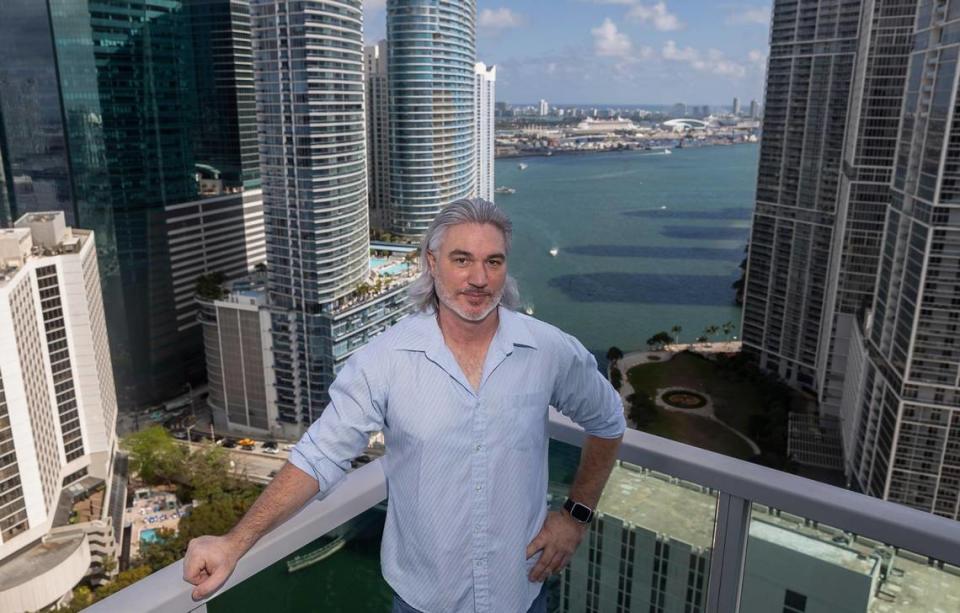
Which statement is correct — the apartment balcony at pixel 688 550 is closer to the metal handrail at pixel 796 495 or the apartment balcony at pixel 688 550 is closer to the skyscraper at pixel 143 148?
the metal handrail at pixel 796 495

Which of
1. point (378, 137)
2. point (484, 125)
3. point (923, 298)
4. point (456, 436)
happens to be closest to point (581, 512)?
point (456, 436)

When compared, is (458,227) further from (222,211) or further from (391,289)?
(222,211)


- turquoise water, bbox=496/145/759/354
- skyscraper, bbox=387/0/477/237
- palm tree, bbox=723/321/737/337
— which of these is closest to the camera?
skyscraper, bbox=387/0/477/237

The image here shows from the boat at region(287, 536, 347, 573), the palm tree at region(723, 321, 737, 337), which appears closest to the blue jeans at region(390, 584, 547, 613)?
the boat at region(287, 536, 347, 573)

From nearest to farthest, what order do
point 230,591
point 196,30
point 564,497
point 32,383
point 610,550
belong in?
point 230,591 → point 564,497 → point 610,550 → point 32,383 → point 196,30

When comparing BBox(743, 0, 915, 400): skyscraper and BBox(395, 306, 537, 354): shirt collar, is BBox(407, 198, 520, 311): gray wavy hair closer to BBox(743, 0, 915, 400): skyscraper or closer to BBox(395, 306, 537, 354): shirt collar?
BBox(395, 306, 537, 354): shirt collar

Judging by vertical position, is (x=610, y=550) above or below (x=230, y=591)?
below

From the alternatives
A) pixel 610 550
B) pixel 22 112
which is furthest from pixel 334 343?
pixel 610 550

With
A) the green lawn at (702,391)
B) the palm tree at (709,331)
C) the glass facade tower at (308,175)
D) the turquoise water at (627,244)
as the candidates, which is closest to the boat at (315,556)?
the turquoise water at (627,244)
